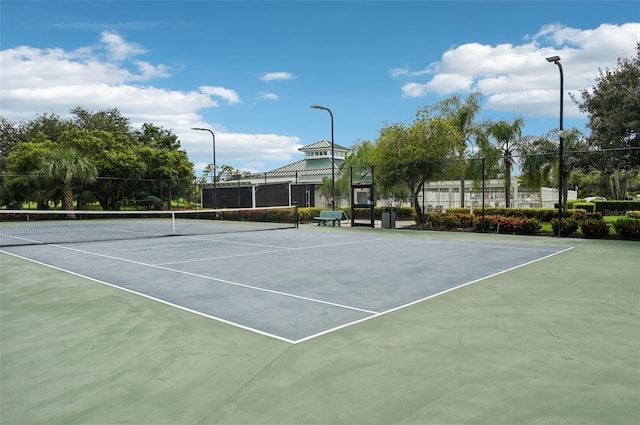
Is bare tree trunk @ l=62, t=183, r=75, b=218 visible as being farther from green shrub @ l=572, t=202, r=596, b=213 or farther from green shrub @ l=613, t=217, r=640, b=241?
green shrub @ l=572, t=202, r=596, b=213

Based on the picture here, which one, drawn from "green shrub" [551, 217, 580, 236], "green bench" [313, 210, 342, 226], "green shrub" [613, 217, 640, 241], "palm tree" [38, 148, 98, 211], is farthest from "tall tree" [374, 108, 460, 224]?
"palm tree" [38, 148, 98, 211]

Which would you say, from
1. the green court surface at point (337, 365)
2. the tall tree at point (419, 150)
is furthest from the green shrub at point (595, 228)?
the green court surface at point (337, 365)

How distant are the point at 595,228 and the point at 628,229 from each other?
3.28 ft

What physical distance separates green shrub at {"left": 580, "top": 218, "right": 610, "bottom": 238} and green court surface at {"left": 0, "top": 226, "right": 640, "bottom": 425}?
1081 centimetres

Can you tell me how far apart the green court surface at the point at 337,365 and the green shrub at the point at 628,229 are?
10.7 metres

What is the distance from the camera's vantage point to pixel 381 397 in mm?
3582

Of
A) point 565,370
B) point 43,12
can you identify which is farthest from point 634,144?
point 43,12

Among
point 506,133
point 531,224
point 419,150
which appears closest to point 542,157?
point 506,133

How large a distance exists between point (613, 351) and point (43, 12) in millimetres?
17823

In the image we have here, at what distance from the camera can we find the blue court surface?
629 centimetres

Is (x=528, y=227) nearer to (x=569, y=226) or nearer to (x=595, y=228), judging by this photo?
(x=569, y=226)

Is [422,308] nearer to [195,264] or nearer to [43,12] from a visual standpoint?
[195,264]

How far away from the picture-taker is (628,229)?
1602 cm

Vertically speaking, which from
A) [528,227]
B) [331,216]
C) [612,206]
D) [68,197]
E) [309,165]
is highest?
[309,165]
